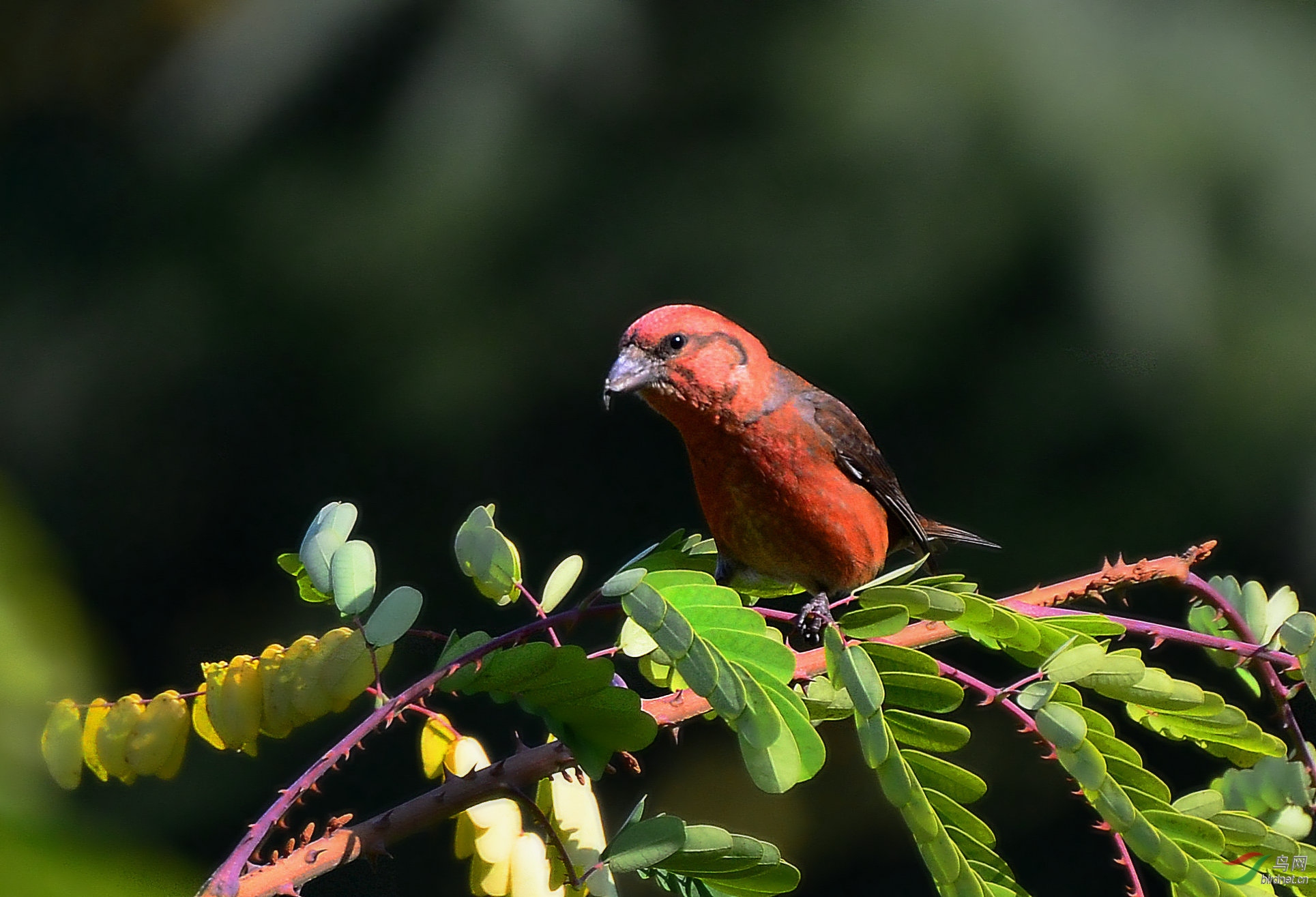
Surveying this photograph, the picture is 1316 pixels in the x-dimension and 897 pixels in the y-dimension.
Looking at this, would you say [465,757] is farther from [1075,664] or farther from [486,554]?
[1075,664]

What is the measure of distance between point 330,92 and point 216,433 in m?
2.56

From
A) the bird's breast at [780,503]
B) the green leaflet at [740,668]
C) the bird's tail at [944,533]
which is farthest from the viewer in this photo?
the bird's tail at [944,533]

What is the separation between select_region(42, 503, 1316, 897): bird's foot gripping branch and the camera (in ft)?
4.70

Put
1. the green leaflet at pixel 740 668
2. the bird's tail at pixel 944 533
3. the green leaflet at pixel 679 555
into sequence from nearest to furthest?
the green leaflet at pixel 740 668
the green leaflet at pixel 679 555
the bird's tail at pixel 944 533

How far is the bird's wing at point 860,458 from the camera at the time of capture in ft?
9.91

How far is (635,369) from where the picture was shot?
2.63 meters

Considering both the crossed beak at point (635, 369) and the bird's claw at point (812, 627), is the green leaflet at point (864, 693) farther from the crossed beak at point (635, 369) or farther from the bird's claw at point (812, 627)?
the crossed beak at point (635, 369)

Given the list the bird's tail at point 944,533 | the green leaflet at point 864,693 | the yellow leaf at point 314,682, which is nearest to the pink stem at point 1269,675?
the green leaflet at point 864,693

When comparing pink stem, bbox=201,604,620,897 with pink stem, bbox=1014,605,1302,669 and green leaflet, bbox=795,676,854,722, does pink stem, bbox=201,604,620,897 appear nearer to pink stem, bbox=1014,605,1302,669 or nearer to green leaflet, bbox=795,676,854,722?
green leaflet, bbox=795,676,854,722

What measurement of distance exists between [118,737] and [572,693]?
0.58 metres

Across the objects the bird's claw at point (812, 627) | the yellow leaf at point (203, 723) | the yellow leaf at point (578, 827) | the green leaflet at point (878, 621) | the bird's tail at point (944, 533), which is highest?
the yellow leaf at point (203, 723)

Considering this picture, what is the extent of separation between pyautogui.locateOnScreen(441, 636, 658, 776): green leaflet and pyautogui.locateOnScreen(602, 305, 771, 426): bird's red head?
1114mm

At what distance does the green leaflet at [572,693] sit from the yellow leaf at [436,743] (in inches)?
9.4

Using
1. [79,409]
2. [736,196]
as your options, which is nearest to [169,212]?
[79,409]
